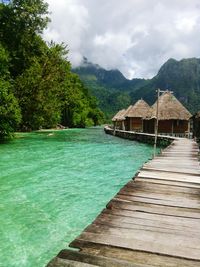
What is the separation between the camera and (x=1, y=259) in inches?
266

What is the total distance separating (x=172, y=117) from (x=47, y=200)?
99.9ft

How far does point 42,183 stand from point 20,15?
87.4 feet

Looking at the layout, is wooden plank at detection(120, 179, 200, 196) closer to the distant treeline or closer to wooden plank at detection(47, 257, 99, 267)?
wooden plank at detection(47, 257, 99, 267)

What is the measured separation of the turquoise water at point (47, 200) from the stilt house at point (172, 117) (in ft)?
65.8

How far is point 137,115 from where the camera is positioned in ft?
173

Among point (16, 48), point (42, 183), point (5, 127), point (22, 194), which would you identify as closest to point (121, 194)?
point (22, 194)

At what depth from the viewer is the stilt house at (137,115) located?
52.6 metres

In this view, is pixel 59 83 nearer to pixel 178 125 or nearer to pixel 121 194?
pixel 178 125

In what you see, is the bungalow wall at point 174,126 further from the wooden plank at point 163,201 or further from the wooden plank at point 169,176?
the wooden plank at point 163,201

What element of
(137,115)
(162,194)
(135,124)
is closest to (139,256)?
(162,194)

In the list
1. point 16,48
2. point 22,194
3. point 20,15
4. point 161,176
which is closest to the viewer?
point 161,176

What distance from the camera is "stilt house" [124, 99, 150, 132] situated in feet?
173

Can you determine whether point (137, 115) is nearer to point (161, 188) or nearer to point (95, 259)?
point (161, 188)

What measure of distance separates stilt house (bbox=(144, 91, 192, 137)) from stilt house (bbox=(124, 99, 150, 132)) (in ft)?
27.3
